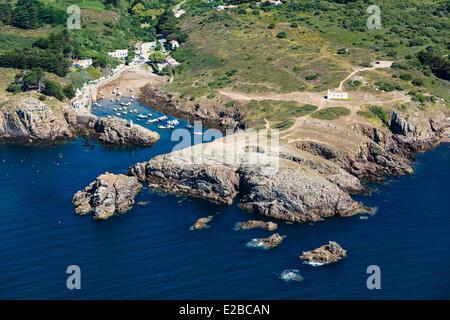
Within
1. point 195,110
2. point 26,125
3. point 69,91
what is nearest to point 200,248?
point 26,125

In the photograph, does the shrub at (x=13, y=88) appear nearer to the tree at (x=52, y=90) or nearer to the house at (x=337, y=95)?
the tree at (x=52, y=90)

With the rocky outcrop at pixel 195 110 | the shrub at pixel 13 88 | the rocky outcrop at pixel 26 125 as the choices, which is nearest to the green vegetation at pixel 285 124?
the rocky outcrop at pixel 195 110

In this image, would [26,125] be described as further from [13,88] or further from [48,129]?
[13,88]

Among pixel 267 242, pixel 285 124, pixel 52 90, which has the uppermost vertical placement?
pixel 52 90

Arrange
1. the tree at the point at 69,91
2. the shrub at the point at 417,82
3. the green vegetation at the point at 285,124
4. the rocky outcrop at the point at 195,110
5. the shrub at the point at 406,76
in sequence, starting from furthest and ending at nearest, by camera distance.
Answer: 1. the tree at the point at 69,91
2. the shrub at the point at 406,76
3. the shrub at the point at 417,82
4. the rocky outcrop at the point at 195,110
5. the green vegetation at the point at 285,124

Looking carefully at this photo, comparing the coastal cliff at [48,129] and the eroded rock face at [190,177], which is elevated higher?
the coastal cliff at [48,129]
